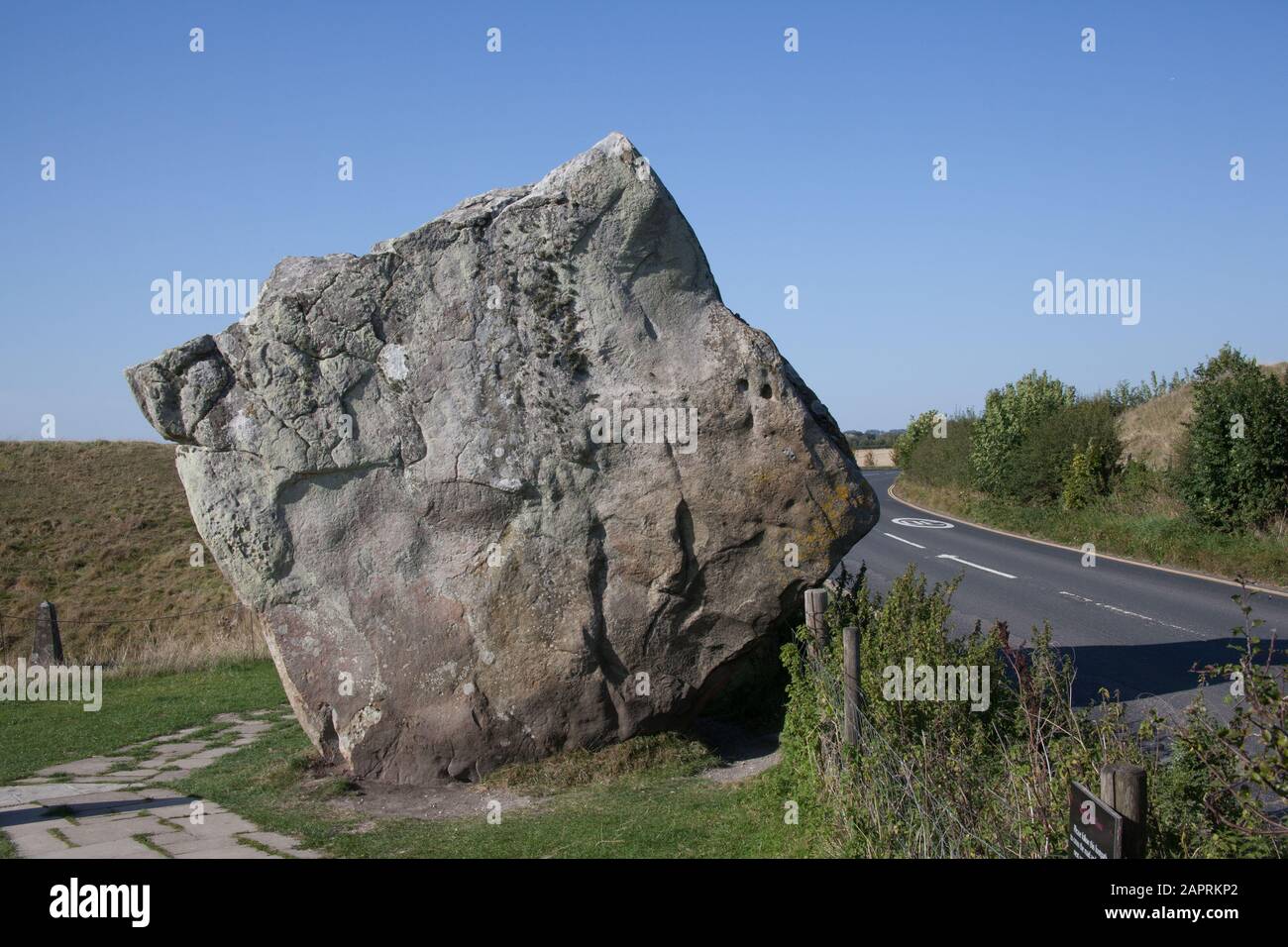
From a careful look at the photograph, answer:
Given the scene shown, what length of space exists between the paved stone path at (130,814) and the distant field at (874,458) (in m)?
62.1

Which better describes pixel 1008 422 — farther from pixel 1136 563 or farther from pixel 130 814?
pixel 130 814

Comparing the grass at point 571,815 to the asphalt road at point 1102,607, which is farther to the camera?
the asphalt road at point 1102,607

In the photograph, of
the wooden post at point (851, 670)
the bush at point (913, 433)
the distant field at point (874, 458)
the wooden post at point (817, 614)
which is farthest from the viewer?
the distant field at point (874, 458)

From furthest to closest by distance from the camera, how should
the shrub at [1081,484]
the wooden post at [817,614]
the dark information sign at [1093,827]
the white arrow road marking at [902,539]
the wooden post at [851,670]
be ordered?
1. the shrub at [1081,484]
2. the white arrow road marking at [902,539]
3. the wooden post at [817,614]
4. the wooden post at [851,670]
5. the dark information sign at [1093,827]

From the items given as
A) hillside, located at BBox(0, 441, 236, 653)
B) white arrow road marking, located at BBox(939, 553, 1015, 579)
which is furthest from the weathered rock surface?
hillside, located at BBox(0, 441, 236, 653)

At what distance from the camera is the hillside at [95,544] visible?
24.1 m

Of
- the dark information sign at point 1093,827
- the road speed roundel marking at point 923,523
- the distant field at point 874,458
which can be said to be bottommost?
the road speed roundel marking at point 923,523

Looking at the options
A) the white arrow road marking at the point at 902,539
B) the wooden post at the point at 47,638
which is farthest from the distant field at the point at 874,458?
the wooden post at the point at 47,638

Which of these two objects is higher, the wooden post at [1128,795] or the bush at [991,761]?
the wooden post at [1128,795]

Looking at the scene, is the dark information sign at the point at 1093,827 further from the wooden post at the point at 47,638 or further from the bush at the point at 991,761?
the wooden post at the point at 47,638

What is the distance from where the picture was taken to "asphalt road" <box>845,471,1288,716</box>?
35.9ft
